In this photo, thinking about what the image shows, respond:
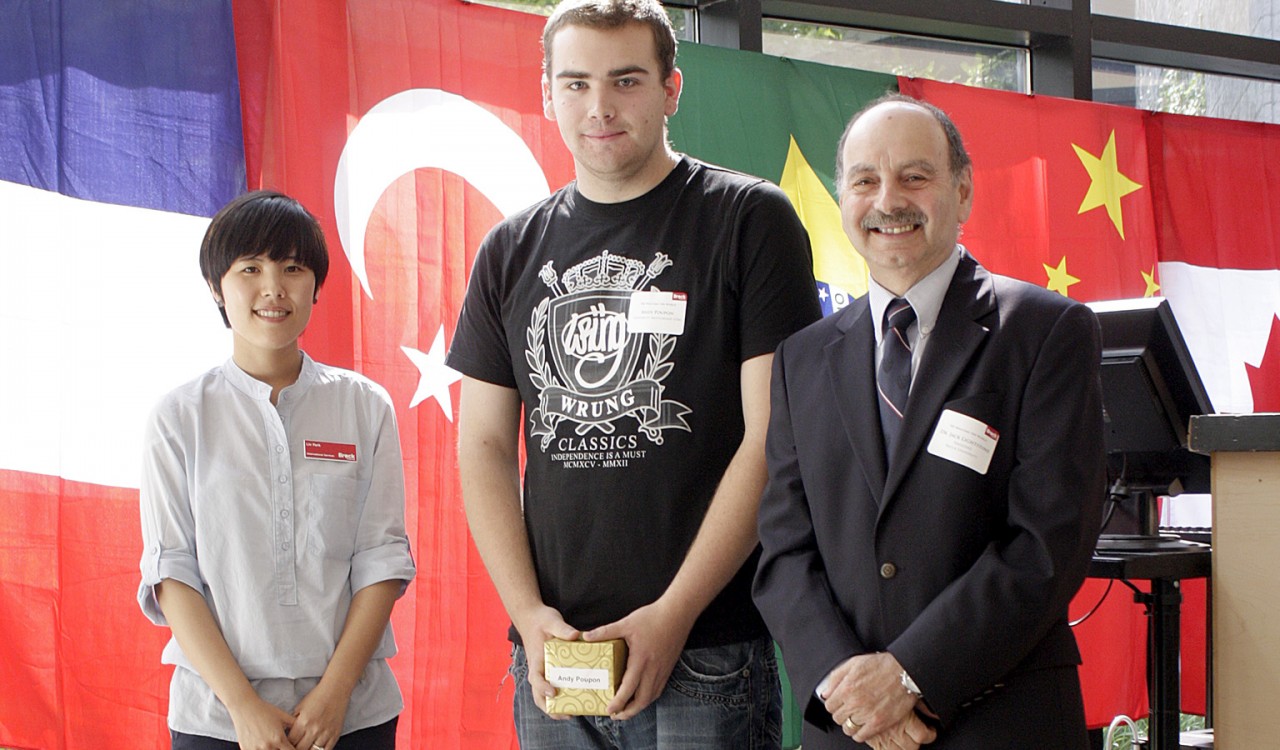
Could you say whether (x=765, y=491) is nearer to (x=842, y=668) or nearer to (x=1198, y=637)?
(x=842, y=668)

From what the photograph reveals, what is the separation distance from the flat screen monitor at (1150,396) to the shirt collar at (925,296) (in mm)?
603

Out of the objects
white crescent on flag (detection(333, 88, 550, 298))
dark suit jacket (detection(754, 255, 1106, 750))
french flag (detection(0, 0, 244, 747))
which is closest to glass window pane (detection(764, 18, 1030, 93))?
white crescent on flag (detection(333, 88, 550, 298))

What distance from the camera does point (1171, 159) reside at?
4684mm

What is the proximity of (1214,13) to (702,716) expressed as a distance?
4.57 meters

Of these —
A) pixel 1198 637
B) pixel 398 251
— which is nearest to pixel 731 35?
pixel 398 251

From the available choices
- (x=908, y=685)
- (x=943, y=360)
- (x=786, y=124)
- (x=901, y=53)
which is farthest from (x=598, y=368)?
(x=901, y=53)

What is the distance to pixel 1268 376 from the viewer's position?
4.81m

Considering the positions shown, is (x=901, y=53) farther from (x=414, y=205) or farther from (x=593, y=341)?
(x=593, y=341)

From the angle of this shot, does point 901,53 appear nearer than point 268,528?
No

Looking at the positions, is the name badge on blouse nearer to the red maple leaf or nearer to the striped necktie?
the striped necktie

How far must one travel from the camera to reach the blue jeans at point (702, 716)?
177cm

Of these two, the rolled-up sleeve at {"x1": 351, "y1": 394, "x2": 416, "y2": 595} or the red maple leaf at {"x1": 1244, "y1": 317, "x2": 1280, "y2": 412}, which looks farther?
the red maple leaf at {"x1": 1244, "y1": 317, "x2": 1280, "y2": 412}

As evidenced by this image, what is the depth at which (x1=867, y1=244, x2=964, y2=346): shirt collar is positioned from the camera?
5.54 feet

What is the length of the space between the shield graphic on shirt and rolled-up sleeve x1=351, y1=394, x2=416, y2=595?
0.42m
